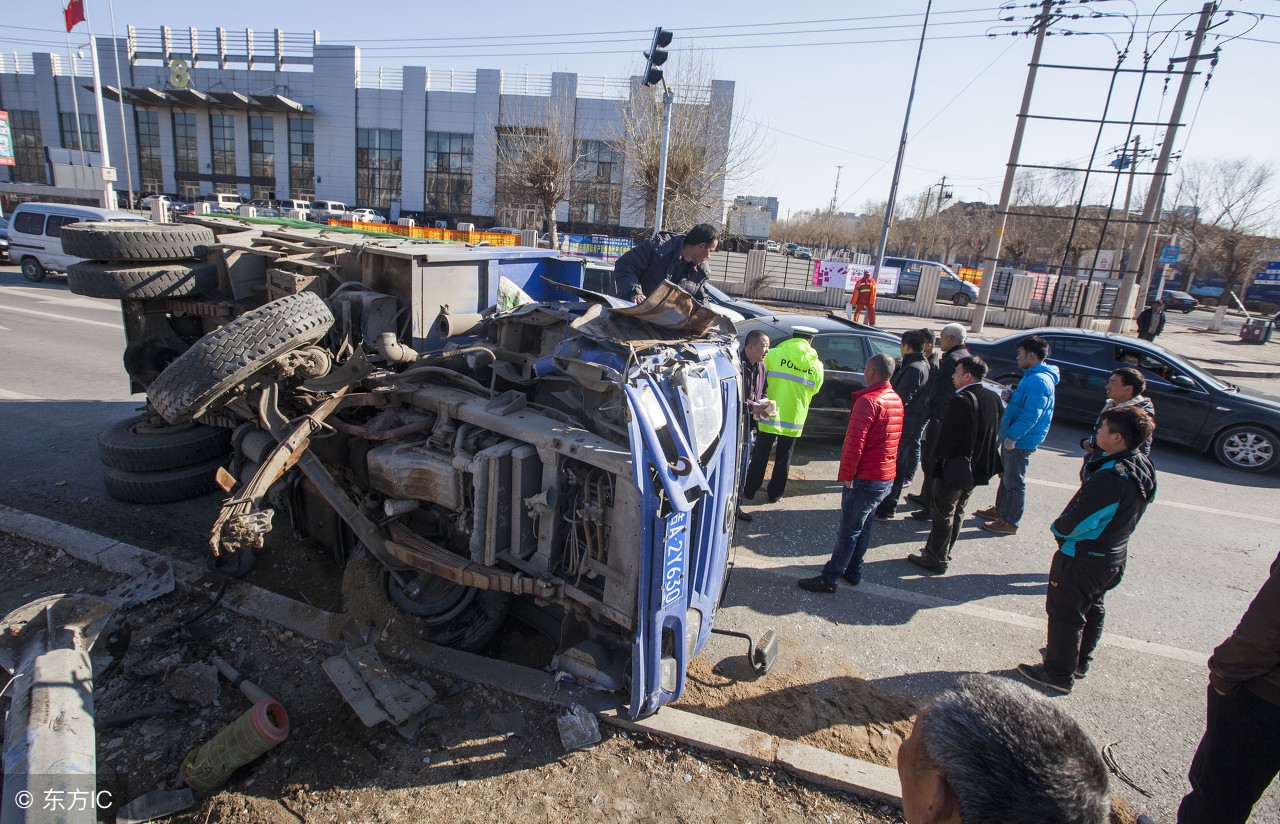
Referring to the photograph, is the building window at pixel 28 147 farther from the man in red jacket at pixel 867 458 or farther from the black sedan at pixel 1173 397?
the black sedan at pixel 1173 397

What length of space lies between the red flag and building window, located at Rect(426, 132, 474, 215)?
18.3 m

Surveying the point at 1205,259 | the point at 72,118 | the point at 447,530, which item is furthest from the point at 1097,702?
the point at 72,118

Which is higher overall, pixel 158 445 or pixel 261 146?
pixel 261 146

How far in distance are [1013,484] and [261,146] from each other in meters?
48.9

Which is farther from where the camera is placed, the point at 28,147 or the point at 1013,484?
the point at 28,147

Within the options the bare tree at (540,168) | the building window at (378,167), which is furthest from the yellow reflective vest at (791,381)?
the building window at (378,167)

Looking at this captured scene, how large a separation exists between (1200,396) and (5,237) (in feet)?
88.8

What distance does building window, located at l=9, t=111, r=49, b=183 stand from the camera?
147 feet

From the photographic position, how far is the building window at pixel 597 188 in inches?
1430

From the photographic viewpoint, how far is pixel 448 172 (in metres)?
40.1

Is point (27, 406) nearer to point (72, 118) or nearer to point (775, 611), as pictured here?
point (775, 611)

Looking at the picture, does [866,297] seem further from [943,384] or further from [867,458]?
[867,458]

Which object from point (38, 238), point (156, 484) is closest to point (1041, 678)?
point (156, 484)

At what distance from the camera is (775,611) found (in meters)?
4.42
